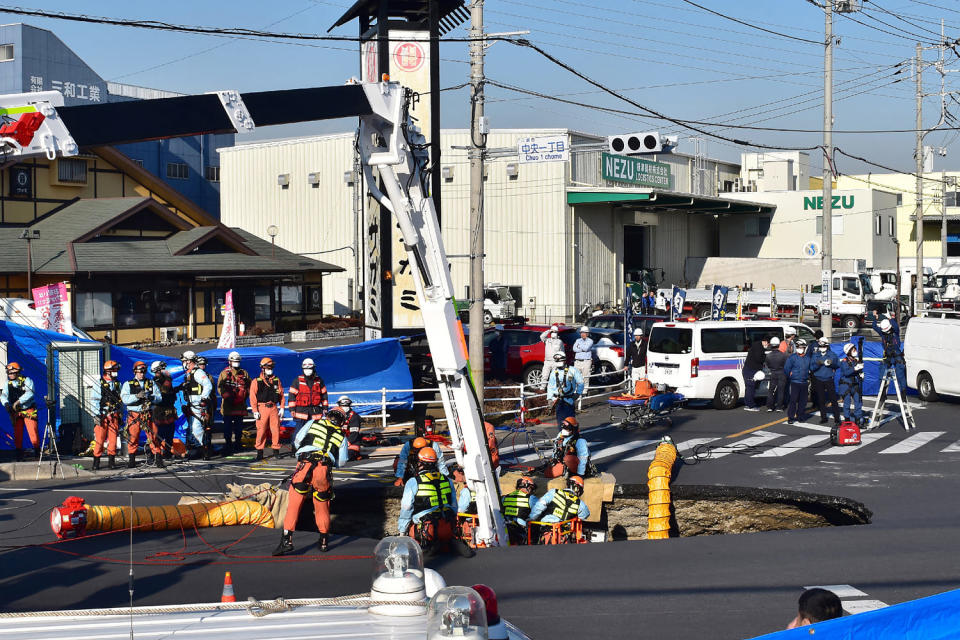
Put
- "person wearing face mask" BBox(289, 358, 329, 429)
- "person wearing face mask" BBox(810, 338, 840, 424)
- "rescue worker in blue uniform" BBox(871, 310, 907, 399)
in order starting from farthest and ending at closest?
"rescue worker in blue uniform" BBox(871, 310, 907, 399) → "person wearing face mask" BBox(810, 338, 840, 424) → "person wearing face mask" BBox(289, 358, 329, 429)

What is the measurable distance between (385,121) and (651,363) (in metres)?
12.6

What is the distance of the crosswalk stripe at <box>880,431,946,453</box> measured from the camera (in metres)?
17.9

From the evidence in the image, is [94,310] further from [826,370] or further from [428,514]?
[428,514]

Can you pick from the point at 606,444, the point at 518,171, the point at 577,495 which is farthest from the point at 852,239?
the point at 577,495

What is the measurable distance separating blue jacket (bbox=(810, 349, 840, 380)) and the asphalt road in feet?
15.8

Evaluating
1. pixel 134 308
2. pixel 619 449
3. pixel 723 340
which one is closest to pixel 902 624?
pixel 619 449

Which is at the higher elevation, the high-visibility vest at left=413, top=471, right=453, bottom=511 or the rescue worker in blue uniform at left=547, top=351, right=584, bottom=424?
the rescue worker in blue uniform at left=547, top=351, right=584, bottom=424

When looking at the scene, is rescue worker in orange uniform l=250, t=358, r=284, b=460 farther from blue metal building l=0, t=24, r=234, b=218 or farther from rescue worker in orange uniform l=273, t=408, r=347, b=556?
blue metal building l=0, t=24, r=234, b=218

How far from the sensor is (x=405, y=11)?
96.4 feet

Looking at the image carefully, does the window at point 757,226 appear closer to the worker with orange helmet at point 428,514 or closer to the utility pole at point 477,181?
the utility pole at point 477,181

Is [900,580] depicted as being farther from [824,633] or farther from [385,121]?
[385,121]

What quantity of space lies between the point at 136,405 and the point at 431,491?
23.2 ft

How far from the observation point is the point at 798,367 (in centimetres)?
2045

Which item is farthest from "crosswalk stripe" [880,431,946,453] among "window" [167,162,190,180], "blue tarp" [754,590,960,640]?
"window" [167,162,190,180]
